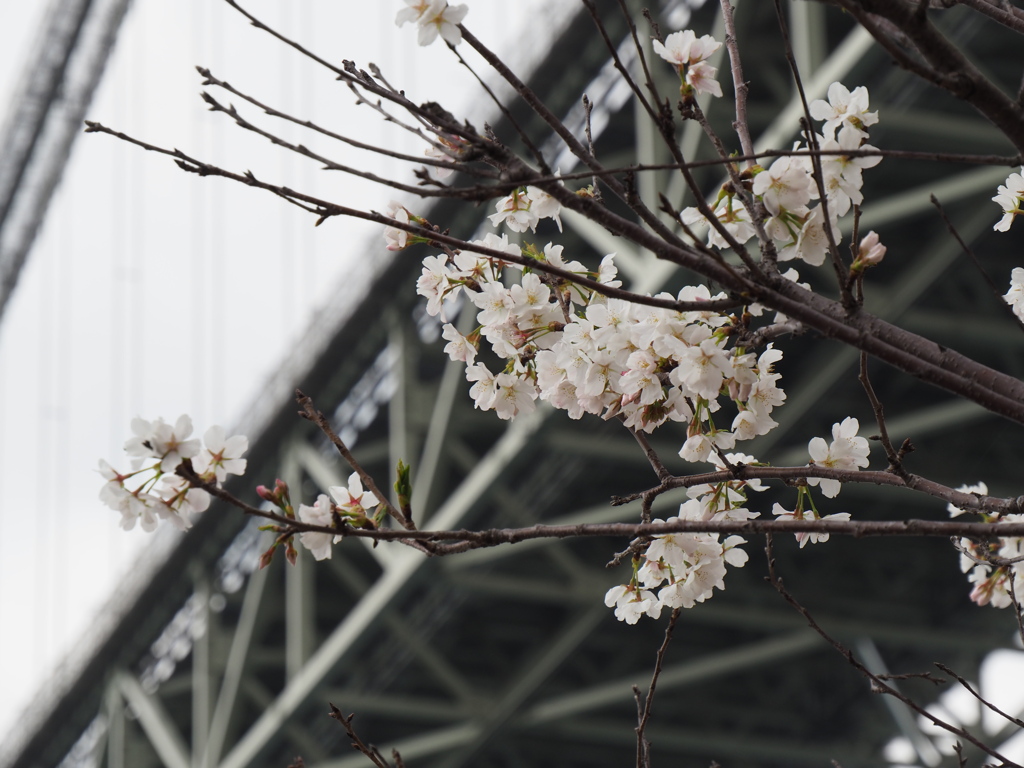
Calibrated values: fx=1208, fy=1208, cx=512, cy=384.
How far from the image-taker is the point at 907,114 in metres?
Answer: 7.00

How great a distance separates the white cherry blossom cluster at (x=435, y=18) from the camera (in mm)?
1679

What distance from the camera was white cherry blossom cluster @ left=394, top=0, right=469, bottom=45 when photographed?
1679mm

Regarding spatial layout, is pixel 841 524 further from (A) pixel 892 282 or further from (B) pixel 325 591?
(B) pixel 325 591

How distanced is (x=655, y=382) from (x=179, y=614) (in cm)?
1353

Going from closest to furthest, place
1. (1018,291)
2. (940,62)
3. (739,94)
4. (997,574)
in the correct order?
(940,62)
(739,94)
(1018,291)
(997,574)

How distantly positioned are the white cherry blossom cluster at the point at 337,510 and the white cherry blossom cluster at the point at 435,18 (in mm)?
636

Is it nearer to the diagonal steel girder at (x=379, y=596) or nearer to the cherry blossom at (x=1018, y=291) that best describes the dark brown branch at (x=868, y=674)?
the cherry blossom at (x=1018, y=291)

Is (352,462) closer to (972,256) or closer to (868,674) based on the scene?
(868,674)

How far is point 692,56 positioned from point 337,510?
3.12ft

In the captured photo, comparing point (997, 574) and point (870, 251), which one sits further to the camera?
point (997, 574)

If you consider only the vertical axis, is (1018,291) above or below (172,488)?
above

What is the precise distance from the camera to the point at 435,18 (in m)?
1.69

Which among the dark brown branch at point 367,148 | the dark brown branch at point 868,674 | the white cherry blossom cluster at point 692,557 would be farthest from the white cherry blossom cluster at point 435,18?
the dark brown branch at point 868,674

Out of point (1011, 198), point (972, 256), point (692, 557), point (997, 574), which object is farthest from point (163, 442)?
point (997, 574)
